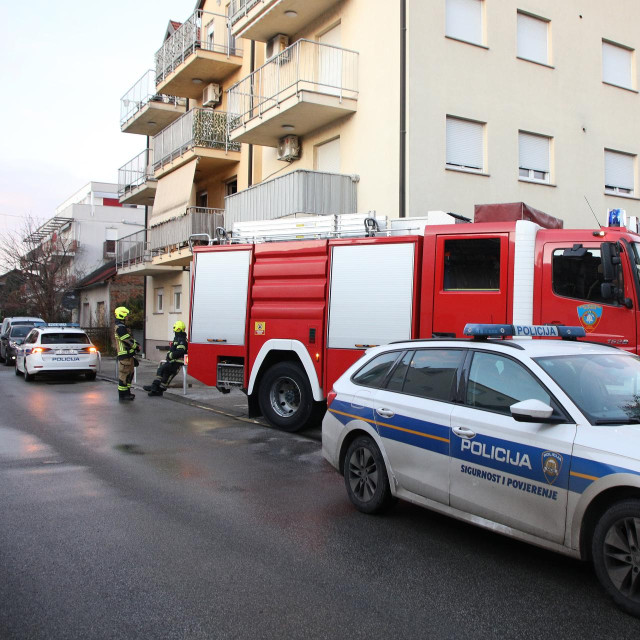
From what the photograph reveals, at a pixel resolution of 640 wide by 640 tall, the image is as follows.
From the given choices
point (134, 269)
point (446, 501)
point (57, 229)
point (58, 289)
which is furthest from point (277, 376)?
point (57, 229)

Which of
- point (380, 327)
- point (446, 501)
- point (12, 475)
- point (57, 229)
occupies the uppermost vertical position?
point (57, 229)

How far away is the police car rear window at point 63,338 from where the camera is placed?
1792cm

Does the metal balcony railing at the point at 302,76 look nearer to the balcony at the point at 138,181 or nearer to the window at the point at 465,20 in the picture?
the window at the point at 465,20

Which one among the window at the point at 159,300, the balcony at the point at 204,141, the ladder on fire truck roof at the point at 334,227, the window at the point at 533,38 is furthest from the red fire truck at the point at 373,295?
the window at the point at 159,300

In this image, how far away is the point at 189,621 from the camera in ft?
11.6

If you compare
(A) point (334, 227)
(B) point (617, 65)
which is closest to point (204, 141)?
(B) point (617, 65)

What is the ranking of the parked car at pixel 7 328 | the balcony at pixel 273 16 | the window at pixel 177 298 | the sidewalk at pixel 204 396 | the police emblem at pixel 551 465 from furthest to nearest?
the parked car at pixel 7 328 < the window at pixel 177 298 < the balcony at pixel 273 16 < the sidewalk at pixel 204 396 < the police emblem at pixel 551 465

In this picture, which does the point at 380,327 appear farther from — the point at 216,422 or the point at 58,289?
the point at 58,289

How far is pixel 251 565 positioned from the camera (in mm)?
4383

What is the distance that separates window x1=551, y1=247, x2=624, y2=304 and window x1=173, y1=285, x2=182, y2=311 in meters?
18.5

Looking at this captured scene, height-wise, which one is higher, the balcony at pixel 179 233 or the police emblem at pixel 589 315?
the balcony at pixel 179 233

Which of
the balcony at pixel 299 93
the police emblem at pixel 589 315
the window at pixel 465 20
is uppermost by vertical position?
the window at pixel 465 20

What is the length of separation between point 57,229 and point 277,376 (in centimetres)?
4283

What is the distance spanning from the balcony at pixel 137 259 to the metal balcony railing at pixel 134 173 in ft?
6.88
